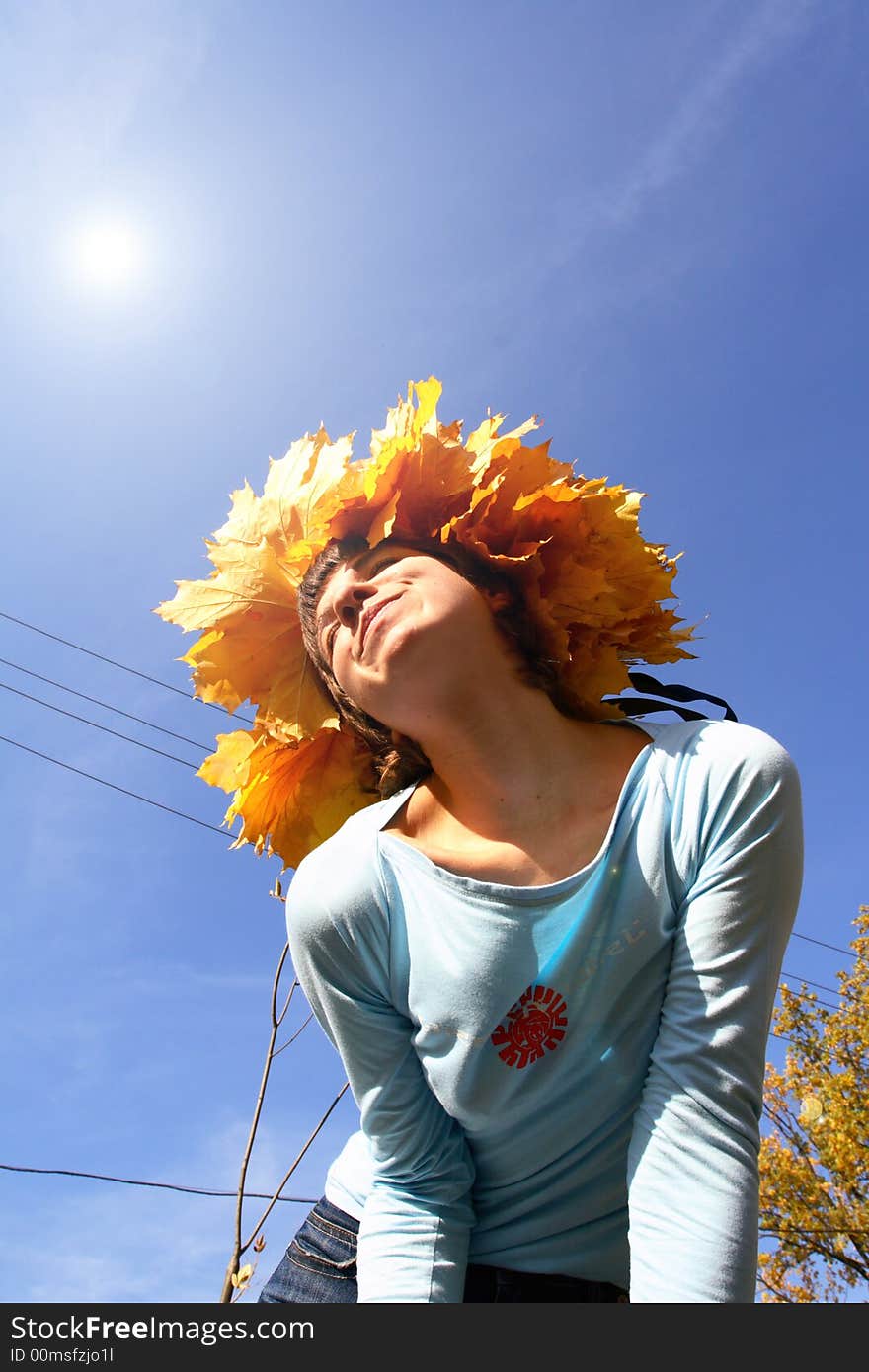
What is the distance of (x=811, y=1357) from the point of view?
3.62ft

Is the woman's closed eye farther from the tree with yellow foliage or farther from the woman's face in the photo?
the tree with yellow foliage

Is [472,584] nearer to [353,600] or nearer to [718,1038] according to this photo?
[353,600]

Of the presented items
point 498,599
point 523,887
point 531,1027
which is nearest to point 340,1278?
point 531,1027

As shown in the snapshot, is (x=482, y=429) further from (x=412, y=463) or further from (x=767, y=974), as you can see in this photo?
(x=767, y=974)

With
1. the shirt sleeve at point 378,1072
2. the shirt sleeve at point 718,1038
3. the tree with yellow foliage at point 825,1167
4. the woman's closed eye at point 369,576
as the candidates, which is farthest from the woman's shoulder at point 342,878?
the tree with yellow foliage at point 825,1167

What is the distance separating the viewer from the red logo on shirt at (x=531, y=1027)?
1390 mm

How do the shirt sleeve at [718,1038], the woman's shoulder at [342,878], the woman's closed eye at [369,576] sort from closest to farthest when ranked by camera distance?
the shirt sleeve at [718,1038], the woman's shoulder at [342,878], the woman's closed eye at [369,576]

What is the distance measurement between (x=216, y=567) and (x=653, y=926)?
1137mm

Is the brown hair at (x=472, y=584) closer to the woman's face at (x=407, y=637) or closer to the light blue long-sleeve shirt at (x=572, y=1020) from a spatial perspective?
the woman's face at (x=407, y=637)

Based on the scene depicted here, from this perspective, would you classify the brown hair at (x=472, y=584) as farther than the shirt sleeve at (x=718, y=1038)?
Yes

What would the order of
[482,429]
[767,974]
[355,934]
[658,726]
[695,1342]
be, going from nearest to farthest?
[695,1342] < [767,974] < [355,934] < [658,726] < [482,429]

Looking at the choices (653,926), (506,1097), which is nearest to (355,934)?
(506,1097)

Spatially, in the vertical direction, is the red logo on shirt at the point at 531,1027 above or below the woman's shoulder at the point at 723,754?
below

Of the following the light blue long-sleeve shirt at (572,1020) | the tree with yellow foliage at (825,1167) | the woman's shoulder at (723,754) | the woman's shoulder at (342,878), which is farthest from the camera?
the tree with yellow foliage at (825,1167)
